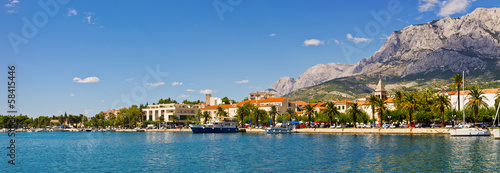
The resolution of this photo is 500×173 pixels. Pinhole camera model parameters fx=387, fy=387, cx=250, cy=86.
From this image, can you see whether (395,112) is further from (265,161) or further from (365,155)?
(265,161)

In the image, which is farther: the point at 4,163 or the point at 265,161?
the point at 4,163

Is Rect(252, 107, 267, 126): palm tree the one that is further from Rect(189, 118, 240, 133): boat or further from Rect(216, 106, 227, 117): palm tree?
Rect(216, 106, 227, 117): palm tree

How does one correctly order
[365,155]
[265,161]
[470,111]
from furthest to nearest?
[470,111], [365,155], [265,161]

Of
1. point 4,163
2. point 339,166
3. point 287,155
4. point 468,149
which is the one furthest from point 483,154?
point 4,163

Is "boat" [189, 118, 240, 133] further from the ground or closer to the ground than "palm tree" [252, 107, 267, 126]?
closer to the ground

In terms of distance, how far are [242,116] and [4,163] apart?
11696 cm

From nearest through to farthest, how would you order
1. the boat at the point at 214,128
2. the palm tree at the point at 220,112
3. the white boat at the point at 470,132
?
1. the white boat at the point at 470,132
2. the boat at the point at 214,128
3. the palm tree at the point at 220,112

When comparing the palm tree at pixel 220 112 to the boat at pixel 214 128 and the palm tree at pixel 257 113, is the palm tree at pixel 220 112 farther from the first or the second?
the boat at pixel 214 128

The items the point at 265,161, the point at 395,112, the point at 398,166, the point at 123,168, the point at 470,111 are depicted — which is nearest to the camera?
the point at 398,166

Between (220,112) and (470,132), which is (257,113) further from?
(470,132)

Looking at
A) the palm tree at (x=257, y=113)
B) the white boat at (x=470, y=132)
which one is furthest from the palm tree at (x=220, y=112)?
the white boat at (x=470, y=132)

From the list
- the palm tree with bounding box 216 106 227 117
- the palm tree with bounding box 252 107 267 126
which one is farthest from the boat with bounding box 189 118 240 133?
the palm tree with bounding box 216 106 227 117

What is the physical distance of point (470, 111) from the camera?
363 ft

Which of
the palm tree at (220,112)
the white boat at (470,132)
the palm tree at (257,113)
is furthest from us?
the palm tree at (220,112)
